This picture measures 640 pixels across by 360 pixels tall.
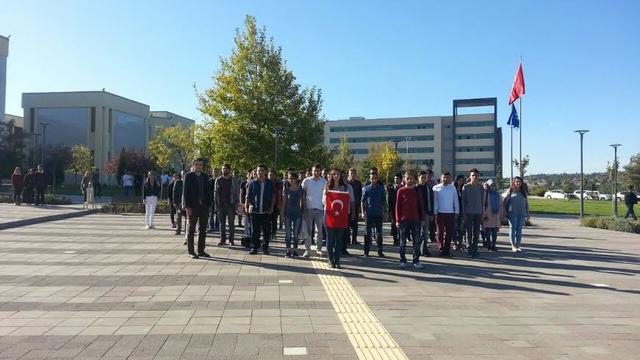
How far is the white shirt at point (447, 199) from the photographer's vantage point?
1230 centimetres

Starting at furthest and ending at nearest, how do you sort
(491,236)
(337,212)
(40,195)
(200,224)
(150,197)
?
(40,195) → (150,197) → (491,236) → (200,224) → (337,212)

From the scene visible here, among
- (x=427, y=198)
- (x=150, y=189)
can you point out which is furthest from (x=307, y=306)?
(x=150, y=189)

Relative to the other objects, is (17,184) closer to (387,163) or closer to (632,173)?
(387,163)

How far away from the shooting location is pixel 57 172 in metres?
60.0

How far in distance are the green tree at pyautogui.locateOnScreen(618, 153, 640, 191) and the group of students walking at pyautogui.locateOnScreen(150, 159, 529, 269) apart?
8005 centimetres

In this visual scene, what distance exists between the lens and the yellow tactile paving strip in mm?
5120

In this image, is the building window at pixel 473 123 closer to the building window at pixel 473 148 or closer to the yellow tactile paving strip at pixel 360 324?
the building window at pixel 473 148

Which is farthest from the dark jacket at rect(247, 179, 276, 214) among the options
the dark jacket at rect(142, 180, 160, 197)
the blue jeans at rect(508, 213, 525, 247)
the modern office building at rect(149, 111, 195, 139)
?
the modern office building at rect(149, 111, 195, 139)

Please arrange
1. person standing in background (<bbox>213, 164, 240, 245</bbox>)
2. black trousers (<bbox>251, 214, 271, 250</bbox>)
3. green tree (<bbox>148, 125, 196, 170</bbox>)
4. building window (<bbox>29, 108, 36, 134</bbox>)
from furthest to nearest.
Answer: building window (<bbox>29, 108, 36, 134</bbox>) → green tree (<bbox>148, 125, 196, 170</bbox>) → person standing in background (<bbox>213, 164, 240, 245</bbox>) → black trousers (<bbox>251, 214, 271, 250</bbox>)

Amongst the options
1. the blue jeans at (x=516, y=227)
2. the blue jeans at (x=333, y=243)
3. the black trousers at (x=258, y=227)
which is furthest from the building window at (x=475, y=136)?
the blue jeans at (x=333, y=243)

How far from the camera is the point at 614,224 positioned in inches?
848

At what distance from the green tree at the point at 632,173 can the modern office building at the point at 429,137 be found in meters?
21.0

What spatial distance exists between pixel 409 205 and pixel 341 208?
54.1 inches

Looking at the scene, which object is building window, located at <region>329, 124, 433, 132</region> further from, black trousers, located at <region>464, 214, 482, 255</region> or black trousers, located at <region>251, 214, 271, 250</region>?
black trousers, located at <region>251, 214, 271, 250</region>
